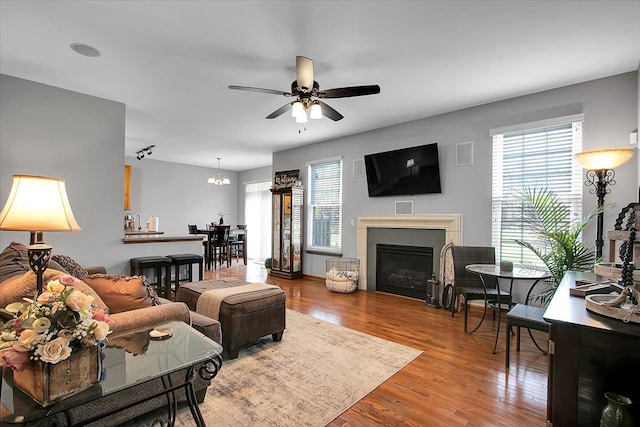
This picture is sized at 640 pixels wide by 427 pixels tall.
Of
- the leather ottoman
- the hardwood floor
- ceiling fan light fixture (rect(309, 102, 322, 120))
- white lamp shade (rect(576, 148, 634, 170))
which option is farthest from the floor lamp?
the leather ottoman

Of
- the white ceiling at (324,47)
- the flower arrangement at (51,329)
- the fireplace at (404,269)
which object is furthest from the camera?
the fireplace at (404,269)

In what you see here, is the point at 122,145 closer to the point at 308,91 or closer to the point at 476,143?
the point at 308,91

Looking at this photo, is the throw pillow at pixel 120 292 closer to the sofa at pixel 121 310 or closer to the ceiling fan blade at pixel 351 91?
the sofa at pixel 121 310

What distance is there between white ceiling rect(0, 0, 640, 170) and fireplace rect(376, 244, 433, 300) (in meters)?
2.19

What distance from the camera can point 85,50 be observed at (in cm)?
284

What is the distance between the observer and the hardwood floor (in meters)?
1.95

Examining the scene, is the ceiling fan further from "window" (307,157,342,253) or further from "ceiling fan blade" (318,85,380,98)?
"window" (307,157,342,253)

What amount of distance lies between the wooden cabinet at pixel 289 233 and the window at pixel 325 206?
8.4 inches

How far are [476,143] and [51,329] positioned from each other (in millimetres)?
4592

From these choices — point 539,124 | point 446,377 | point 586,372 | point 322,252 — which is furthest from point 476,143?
point 586,372

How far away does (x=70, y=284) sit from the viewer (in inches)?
48.3

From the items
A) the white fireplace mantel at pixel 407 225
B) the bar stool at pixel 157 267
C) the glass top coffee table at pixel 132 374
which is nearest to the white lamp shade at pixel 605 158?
the white fireplace mantel at pixel 407 225

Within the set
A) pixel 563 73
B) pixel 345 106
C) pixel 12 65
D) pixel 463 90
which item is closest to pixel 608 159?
pixel 563 73

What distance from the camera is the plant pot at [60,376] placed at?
1.08 m
